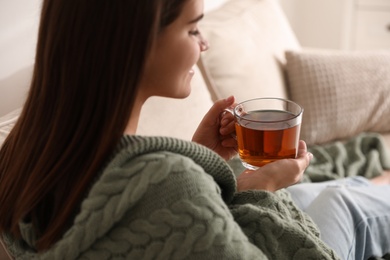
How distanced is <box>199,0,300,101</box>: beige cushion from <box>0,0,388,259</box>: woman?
0.89 m

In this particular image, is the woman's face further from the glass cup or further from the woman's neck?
the glass cup

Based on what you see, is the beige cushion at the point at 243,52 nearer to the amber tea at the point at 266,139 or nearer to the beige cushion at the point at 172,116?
the beige cushion at the point at 172,116

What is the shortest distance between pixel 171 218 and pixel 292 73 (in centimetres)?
128

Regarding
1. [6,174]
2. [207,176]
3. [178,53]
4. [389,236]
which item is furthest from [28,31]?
[389,236]

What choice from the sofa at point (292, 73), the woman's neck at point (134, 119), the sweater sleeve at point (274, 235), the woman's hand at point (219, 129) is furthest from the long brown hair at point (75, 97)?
the sofa at point (292, 73)

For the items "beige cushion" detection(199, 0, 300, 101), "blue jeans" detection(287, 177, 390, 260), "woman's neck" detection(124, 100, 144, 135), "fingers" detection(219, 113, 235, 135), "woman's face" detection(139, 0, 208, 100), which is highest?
"woman's face" detection(139, 0, 208, 100)

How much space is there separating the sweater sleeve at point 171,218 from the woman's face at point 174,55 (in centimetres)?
14

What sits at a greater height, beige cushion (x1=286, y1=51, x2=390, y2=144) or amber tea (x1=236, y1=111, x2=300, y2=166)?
amber tea (x1=236, y1=111, x2=300, y2=166)

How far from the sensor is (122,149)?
0.87 metres

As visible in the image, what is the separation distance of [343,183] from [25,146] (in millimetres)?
1011

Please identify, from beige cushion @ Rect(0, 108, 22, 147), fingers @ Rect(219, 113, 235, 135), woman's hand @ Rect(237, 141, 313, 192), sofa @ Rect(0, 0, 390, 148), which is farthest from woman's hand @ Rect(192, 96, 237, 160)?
sofa @ Rect(0, 0, 390, 148)

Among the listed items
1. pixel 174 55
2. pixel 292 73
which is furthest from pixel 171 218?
pixel 292 73

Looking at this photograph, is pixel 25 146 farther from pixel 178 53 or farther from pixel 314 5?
pixel 314 5

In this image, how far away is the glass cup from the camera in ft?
3.57
